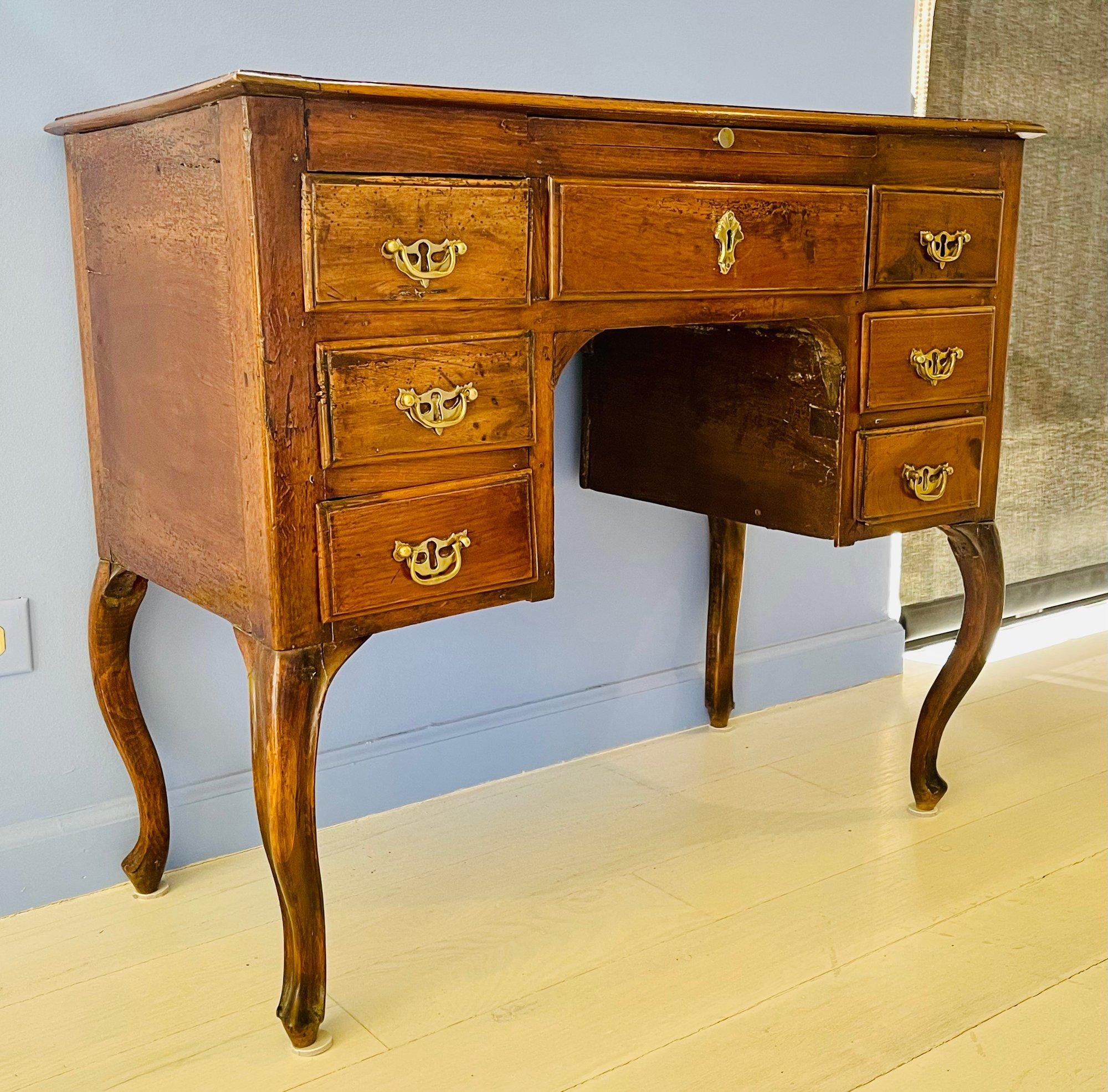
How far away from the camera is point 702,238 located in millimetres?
1316

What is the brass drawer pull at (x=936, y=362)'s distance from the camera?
5.03 feet

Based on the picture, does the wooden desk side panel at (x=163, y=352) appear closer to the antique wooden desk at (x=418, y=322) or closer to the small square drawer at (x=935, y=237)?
the antique wooden desk at (x=418, y=322)

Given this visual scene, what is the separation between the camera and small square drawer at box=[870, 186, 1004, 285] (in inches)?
57.5

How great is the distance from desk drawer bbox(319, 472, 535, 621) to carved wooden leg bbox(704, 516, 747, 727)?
795mm

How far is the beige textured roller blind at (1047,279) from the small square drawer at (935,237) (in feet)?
2.58

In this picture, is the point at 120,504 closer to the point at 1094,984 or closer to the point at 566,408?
the point at 566,408

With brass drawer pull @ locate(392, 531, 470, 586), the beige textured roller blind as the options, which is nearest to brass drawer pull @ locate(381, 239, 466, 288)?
brass drawer pull @ locate(392, 531, 470, 586)

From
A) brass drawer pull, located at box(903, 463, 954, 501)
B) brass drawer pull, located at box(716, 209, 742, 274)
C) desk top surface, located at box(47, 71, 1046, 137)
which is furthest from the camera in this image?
brass drawer pull, located at box(903, 463, 954, 501)

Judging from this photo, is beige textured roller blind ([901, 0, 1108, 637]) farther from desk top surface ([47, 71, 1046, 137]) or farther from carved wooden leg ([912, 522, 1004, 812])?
desk top surface ([47, 71, 1046, 137])

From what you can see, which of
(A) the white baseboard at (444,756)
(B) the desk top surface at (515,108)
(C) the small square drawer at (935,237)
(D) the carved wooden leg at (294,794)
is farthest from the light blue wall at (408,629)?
(C) the small square drawer at (935,237)

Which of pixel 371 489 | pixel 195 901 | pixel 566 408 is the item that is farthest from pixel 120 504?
pixel 566 408

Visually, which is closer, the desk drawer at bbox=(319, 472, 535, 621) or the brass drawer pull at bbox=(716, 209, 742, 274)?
the desk drawer at bbox=(319, 472, 535, 621)

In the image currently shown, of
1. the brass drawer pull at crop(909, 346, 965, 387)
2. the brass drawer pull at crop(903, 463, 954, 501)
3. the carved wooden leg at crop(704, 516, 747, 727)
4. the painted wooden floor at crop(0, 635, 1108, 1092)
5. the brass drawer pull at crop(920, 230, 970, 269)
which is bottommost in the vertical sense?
the painted wooden floor at crop(0, 635, 1108, 1092)

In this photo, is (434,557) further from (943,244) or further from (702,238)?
(943,244)
